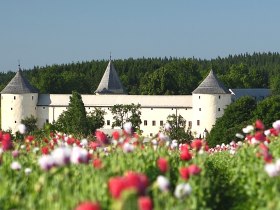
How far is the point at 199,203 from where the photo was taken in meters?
8.53

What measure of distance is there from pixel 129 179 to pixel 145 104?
7380cm

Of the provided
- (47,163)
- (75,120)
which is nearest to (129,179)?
(47,163)

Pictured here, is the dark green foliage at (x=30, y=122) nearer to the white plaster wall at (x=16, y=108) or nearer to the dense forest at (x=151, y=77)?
the white plaster wall at (x=16, y=108)

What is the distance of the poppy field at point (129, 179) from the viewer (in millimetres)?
6629

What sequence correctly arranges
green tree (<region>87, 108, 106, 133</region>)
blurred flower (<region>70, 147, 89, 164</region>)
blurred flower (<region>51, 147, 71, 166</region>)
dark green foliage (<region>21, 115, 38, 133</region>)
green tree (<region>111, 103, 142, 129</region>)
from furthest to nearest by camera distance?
dark green foliage (<region>21, 115, 38, 133</region>) < green tree (<region>111, 103, 142, 129</region>) < green tree (<region>87, 108, 106, 133</region>) < blurred flower (<region>70, 147, 89, 164</region>) < blurred flower (<region>51, 147, 71, 166</region>)

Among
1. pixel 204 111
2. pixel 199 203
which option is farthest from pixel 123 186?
pixel 204 111

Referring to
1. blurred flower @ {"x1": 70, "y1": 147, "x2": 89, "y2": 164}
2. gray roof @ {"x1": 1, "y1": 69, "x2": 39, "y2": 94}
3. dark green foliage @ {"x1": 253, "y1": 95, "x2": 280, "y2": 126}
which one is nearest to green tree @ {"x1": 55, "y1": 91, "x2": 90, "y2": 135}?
gray roof @ {"x1": 1, "y1": 69, "x2": 39, "y2": 94}

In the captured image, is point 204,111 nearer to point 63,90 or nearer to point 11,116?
point 11,116

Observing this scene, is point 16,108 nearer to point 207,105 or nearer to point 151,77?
point 151,77

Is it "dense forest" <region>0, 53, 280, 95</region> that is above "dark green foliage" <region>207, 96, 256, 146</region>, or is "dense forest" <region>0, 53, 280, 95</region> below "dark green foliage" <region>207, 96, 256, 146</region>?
above

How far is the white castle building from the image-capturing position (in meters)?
75.6

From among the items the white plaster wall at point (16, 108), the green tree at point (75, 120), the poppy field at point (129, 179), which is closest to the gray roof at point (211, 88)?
the green tree at point (75, 120)

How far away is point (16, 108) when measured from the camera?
82.6m

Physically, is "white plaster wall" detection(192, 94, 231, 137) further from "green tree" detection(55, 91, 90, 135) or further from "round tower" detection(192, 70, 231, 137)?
"green tree" detection(55, 91, 90, 135)
